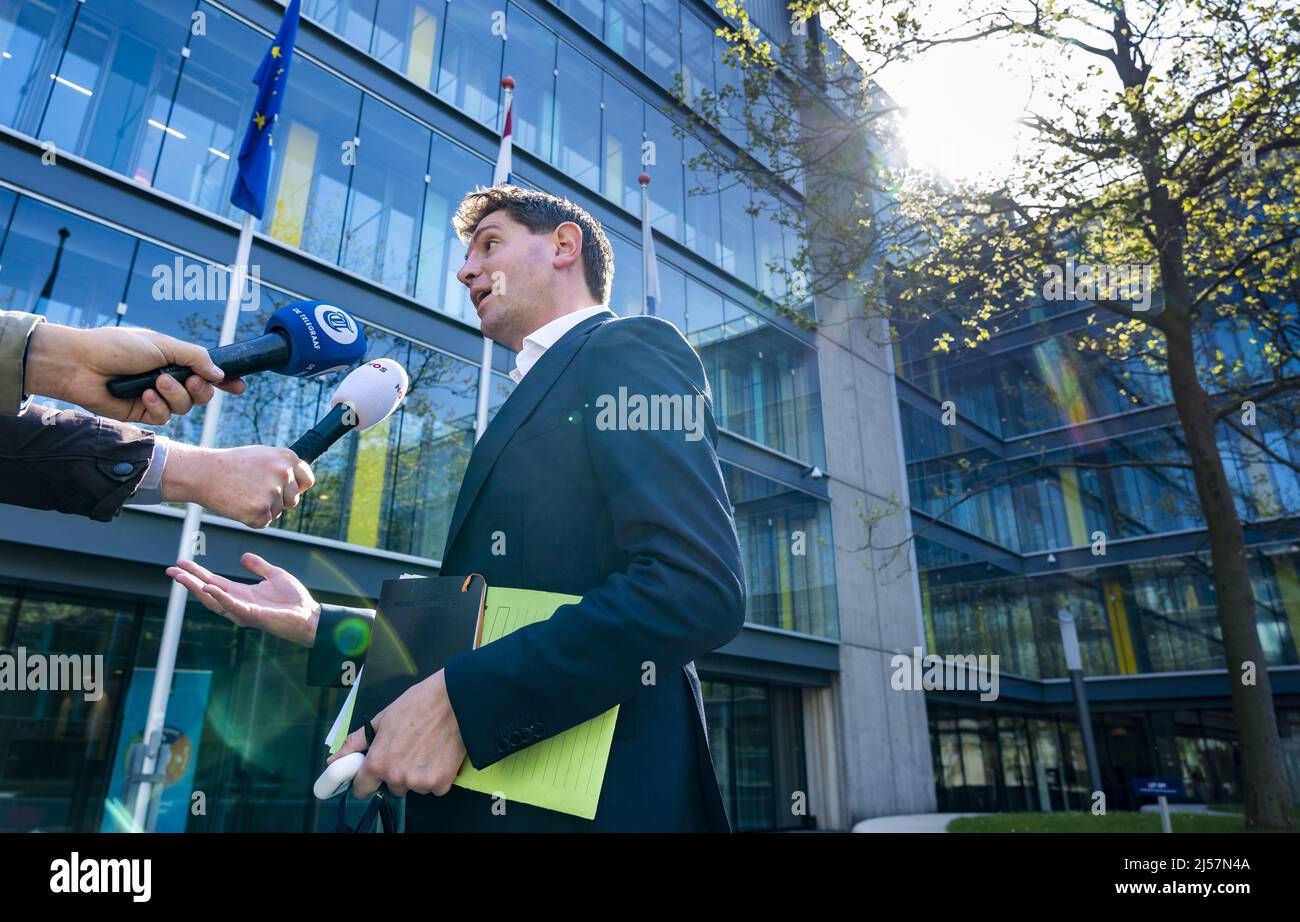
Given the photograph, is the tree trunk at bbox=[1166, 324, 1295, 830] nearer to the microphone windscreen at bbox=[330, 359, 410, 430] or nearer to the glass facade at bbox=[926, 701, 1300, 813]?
the microphone windscreen at bbox=[330, 359, 410, 430]

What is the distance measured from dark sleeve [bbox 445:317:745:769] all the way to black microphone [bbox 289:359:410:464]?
804 millimetres

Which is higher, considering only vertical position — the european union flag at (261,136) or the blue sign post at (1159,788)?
the european union flag at (261,136)

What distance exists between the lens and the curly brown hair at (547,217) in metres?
2.31

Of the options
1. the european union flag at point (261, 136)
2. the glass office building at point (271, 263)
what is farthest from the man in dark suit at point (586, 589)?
the european union flag at point (261, 136)

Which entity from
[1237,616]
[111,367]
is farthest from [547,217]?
[1237,616]

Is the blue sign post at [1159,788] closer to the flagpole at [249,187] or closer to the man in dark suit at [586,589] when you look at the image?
the man in dark suit at [586,589]

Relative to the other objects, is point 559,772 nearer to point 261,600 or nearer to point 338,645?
point 338,645

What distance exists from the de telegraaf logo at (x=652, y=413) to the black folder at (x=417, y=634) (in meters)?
0.40

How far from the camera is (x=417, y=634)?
1.50 m

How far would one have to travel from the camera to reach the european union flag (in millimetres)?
9562

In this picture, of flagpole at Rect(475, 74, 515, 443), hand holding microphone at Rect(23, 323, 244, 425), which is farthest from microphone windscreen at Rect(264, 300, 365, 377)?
flagpole at Rect(475, 74, 515, 443)
